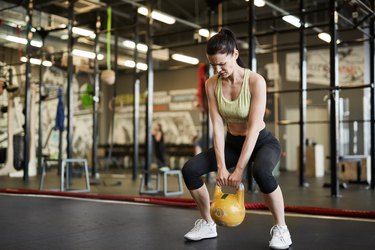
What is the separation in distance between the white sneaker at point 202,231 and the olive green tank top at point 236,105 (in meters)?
0.60

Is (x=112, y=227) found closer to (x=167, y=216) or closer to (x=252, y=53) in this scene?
(x=167, y=216)

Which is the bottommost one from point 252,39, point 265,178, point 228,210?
point 228,210

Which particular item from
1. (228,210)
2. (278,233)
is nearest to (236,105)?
(228,210)

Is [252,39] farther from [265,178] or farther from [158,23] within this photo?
[158,23]

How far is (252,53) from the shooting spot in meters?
5.32

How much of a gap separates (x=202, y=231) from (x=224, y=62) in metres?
0.93

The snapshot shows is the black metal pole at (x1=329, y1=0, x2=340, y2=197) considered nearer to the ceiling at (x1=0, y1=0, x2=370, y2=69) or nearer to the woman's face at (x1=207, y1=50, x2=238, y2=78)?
the woman's face at (x1=207, y1=50, x2=238, y2=78)

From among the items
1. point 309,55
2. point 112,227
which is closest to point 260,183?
point 112,227

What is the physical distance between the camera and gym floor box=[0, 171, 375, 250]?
235 cm

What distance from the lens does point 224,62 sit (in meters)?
2.23

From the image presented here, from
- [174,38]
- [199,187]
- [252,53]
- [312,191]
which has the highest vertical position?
[174,38]

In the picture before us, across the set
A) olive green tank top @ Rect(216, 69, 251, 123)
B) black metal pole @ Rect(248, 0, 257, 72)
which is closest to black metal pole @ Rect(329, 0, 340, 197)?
black metal pole @ Rect(248, 0, 257, 72)

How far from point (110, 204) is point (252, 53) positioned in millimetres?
2456

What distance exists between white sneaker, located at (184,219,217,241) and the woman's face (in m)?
0.83
